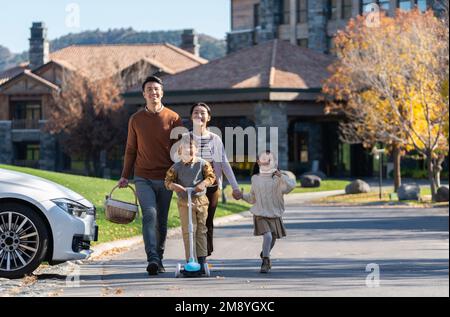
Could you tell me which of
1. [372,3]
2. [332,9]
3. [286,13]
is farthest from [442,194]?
[286,13]

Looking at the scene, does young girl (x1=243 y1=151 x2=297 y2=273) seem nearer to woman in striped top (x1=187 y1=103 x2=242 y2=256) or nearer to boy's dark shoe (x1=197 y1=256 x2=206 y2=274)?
woman in striped top (x1=187 y1=103 x2=242 y2=256)

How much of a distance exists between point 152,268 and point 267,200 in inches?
62.8

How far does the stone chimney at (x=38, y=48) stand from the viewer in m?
83.2

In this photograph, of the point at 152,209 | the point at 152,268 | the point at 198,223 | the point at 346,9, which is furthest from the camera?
the point at 346,9

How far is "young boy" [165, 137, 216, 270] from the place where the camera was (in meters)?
11.9

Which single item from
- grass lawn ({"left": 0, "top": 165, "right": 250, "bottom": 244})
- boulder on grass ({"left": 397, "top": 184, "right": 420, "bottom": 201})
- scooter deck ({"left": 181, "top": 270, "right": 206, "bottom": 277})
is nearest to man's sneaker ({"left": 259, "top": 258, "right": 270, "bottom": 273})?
scooter deck ({"left": 181, "top": 270, "right": 206, "bottom": 277})

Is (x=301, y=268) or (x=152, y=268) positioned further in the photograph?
(x=301, y=268)

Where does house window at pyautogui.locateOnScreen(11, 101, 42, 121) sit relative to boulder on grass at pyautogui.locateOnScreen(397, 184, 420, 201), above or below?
above

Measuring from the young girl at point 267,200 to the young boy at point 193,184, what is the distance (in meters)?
0.92

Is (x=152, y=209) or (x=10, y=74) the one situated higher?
(x=10, y=74)

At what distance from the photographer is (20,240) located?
1180 centimetres

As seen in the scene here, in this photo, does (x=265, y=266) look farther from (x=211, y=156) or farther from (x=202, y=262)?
(x=211, y=156)

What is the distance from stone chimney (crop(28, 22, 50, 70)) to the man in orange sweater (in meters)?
72.0
